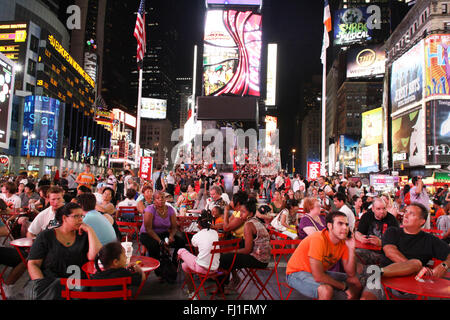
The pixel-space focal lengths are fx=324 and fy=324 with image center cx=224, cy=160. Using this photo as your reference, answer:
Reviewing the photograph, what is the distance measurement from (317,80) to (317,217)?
633 feet

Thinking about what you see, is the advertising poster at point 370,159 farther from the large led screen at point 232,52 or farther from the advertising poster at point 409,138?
the large led screen at point 232,52

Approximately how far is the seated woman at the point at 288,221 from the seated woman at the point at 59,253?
390cm

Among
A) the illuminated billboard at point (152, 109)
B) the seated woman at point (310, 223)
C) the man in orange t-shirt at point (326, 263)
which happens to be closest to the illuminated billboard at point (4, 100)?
the seated woman at point (310, 223)

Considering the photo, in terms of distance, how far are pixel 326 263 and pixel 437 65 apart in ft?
138

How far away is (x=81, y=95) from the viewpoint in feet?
319

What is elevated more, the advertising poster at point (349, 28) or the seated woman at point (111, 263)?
the advertising poster at point (349, 28)

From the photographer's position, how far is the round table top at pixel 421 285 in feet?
10.1

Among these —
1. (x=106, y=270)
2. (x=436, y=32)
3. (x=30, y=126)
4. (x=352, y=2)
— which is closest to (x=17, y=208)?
(x=106, y=270)

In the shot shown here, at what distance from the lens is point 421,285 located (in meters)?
3.28

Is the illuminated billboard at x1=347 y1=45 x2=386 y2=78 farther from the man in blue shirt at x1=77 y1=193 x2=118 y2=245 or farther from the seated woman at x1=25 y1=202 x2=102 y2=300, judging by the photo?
the seated woman at x1=25 y1=202 x2=102 y2=300

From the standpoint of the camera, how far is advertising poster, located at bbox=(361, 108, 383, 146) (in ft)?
182

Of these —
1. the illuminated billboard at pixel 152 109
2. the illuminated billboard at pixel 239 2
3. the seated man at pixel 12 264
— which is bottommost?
the seated man at pixel 12 264

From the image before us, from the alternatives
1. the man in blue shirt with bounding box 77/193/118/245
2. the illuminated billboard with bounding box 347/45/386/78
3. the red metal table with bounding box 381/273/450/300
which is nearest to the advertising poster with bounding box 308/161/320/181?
the red metal table with bounding box 381/273/450/300
